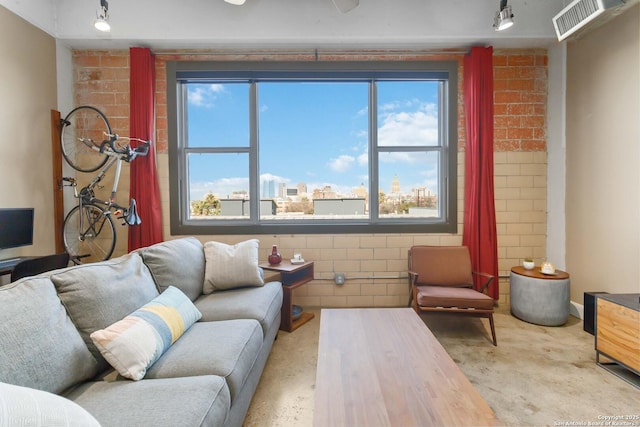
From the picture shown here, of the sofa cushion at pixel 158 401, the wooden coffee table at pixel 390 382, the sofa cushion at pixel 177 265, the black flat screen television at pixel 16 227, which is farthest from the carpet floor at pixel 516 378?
the black flat screen television at pixel 16 227

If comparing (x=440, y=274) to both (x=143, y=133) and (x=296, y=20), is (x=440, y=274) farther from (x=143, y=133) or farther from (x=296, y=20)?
(x=143, y=133)

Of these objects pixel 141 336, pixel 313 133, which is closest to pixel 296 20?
pixel 313 133

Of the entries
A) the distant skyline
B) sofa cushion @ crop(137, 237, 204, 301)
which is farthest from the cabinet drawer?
sofa cushion @ crop(137, 237, 204, 301)

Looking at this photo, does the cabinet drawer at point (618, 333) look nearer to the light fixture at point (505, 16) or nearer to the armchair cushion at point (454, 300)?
the armchair cushion at point (454, 300)

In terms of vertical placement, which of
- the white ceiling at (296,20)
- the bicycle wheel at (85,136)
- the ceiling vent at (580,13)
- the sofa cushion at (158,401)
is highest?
the white ceiling at (296,20)

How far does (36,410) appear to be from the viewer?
0.72 m

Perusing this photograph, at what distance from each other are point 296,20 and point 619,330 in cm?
404

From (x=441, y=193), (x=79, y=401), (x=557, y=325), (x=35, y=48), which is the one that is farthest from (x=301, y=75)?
(x=557, y=325)

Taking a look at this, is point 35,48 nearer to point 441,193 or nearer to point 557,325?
point 441,193

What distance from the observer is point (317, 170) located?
11.9 ft

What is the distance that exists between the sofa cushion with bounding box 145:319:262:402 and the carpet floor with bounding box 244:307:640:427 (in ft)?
1.41

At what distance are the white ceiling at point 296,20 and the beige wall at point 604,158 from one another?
603 mm

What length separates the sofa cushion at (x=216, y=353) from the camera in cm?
140

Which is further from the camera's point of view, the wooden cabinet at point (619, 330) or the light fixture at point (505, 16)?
the light fixture at point (505, 16)
